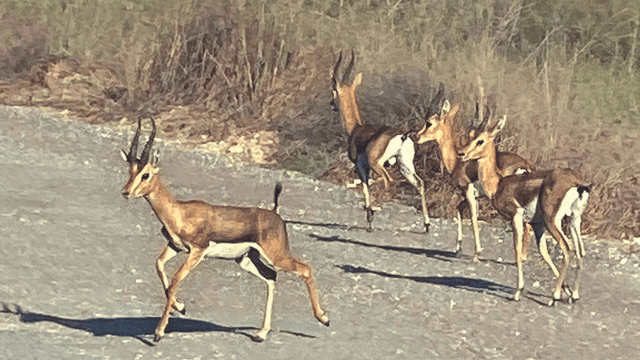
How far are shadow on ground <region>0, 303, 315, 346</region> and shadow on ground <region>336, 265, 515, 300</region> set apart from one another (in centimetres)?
231

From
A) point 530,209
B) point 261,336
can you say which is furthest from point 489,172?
point 261,336

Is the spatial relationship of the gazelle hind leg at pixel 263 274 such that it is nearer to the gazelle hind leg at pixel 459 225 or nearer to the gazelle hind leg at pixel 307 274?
the gazelle hind leg at pixel 307 274

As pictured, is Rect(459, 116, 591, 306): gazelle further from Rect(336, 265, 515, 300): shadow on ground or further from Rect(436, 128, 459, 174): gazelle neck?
Rect(436, 128, 459, 174): gazelle neck

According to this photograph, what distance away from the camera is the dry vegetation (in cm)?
1595

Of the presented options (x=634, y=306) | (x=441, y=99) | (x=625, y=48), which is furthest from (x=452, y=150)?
(x=625, y=48)

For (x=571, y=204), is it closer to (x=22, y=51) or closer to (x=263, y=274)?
(x=263, y=274)

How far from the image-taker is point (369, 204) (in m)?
14.2

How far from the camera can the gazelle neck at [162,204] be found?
9750 millimetres

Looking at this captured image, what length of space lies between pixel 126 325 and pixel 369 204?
4439 mm

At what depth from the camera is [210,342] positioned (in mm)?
9891

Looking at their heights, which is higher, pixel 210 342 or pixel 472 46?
pixel 472 46

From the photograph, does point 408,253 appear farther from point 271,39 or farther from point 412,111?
point 271,39

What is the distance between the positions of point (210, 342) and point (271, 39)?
931cm

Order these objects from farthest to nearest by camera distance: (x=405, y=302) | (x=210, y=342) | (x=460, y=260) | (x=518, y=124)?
(x=518, y=124)
(x=460, y=260)
(x=405, y=302)
(x=210, y=342)
